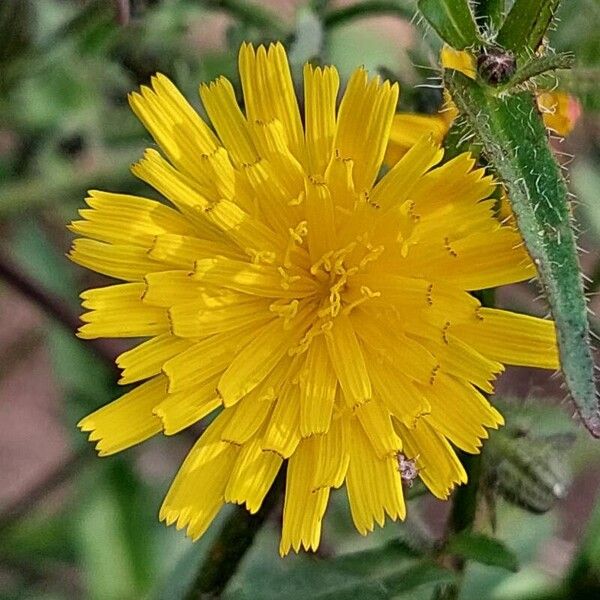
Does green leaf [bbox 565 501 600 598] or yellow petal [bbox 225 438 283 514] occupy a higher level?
yellow petal [bbox 225 438 283 514]

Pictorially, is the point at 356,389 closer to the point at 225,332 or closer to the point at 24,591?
the point at 225,332

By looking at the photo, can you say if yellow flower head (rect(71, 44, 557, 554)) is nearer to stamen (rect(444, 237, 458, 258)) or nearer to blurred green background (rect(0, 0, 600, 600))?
stamen (rect(444, 237, 458, 258))

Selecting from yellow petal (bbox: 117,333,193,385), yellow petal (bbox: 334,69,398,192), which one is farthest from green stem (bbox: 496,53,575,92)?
yellow petal (bbox: 117,333,193,385)

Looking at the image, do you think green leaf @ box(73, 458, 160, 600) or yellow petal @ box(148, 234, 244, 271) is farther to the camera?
green leaf @ box(73, 458, 160, 600)

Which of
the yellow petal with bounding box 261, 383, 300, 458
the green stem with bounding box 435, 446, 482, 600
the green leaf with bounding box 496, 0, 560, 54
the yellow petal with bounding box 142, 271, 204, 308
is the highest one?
the green leaf with bounding box 496, 0, 560, 54

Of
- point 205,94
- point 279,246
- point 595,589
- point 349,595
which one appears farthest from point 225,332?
point 595,589

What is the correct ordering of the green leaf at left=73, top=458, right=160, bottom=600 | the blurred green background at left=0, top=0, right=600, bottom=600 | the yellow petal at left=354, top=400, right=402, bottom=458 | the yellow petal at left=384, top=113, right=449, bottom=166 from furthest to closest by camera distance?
the green leaf at left=73, top=458, right=160, bottom=600
the blurred green background at left=0, top=0, right=600, bottom=600
the yellow petal at left=384, top=113, right=449, bottom=166
the yellow petal at left=354, top=400, right=402, bottom=458

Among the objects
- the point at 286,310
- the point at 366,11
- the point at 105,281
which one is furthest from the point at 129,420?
the point at 105,281
